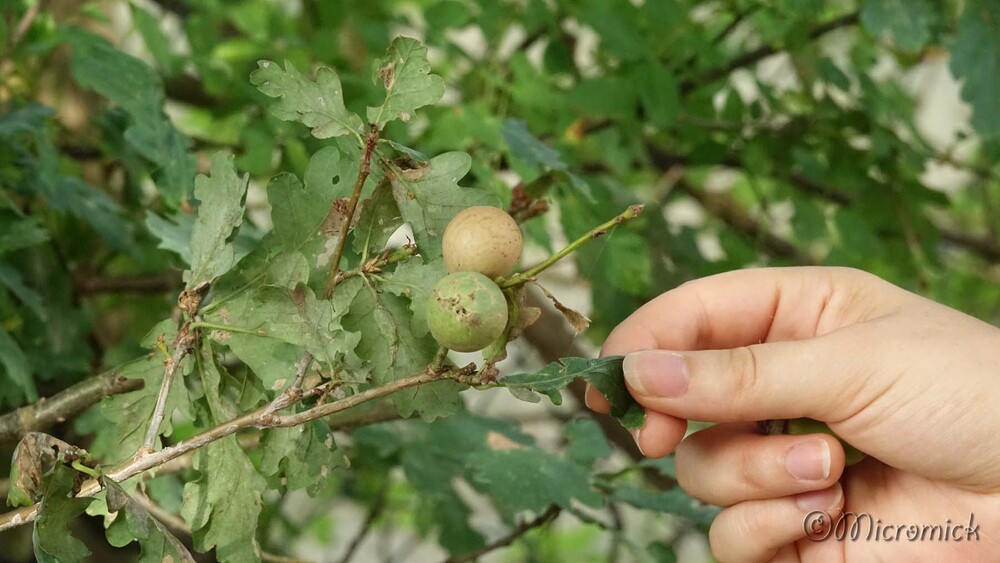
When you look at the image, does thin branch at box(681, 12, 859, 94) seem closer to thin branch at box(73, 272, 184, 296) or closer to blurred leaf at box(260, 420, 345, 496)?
thin branch at box(73, 272, 184, 296)

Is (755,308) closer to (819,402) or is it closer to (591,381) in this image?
(819,402)

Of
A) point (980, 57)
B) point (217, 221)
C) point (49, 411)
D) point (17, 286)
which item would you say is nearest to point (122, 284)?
point (17, 286)

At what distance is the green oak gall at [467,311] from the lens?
0.47 metres

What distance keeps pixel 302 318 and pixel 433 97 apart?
0.14m

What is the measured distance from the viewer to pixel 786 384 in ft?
2.06

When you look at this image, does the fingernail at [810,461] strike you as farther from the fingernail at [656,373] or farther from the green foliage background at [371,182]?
the green foliage background at [371,182]

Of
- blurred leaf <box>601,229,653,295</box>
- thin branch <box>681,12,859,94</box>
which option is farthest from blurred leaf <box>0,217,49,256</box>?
thin branch <box>681,12,859,94</box>

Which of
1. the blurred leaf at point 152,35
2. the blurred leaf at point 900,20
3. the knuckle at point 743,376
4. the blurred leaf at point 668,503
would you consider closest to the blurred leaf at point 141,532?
the knuckle at point 743,376

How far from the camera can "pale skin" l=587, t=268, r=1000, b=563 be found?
0.63 meters

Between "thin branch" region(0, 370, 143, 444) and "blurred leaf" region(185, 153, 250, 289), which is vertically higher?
"blurred leaf" region(185, 153, 250, 289)

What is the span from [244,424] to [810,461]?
0.37 metres

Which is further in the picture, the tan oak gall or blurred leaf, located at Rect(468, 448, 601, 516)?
blurred leaf, located at Rect(468, 448, 601, 516)

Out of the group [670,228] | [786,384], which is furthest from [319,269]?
[670,228]

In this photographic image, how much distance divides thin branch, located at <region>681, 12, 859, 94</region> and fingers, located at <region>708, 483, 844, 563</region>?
723mm
